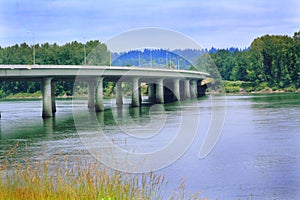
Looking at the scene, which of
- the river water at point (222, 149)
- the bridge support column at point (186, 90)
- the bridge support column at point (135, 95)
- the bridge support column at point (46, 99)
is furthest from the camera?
the bridge support column at point (186, 90)

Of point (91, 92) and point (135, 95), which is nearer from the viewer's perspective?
point (91, 92)

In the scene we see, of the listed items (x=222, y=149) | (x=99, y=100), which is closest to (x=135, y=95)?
(x=99, y=100)

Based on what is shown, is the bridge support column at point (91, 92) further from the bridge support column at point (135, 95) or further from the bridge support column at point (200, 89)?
the bridge support column at point (200, 89)

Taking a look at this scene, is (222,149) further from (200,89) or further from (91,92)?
(200,89)

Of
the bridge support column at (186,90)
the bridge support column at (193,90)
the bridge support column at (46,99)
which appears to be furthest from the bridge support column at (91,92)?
the bridge support column at (193,90)

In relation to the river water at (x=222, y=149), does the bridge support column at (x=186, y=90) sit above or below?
above

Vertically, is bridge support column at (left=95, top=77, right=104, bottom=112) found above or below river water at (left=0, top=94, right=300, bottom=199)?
above

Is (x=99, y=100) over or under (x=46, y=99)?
under

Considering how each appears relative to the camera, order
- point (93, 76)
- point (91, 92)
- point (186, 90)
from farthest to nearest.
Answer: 1. point (186, 90)
2. point (91, 92)
3. point (93, 76)

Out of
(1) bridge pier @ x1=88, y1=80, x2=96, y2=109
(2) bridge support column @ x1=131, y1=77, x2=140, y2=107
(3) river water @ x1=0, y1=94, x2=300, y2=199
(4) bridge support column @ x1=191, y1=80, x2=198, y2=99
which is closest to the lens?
(3) river water @ x1=0, y1=94, x2=300, y2=199

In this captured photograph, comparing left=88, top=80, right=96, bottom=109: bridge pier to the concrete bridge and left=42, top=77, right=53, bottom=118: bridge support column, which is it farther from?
left=42, top=77, right=53, bottom=118: bridge support column

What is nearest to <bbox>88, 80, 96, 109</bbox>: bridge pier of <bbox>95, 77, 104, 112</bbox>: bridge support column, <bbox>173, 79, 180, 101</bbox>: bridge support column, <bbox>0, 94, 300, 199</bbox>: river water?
<bbox>95, 77, 104, 112</bbox>: bridge support column

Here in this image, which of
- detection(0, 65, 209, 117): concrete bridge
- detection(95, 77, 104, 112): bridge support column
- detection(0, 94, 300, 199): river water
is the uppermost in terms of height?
detection(0, 65, 209, 117): concrete bridge

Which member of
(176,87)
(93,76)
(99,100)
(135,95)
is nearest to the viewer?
(93,76)
